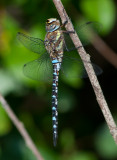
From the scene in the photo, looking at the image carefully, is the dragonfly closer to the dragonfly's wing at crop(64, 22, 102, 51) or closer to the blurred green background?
the dragonfly's wing at crop(64, 22, 102, 51)

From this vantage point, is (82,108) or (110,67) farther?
(110,67)

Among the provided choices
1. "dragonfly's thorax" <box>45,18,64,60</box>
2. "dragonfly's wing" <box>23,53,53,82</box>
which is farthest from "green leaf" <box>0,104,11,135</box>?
"dragonfly's thorax" <box>45,18,64,60</box>

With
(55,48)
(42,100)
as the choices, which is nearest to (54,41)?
(55,48)

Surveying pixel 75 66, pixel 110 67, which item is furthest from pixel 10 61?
pixel 110 67

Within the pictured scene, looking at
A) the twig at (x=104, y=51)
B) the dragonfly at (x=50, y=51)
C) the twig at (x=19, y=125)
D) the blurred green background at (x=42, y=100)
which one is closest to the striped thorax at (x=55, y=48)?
the dragonfly at (x=50, y=51)

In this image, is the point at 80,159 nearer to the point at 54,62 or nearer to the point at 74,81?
the point at 74,81

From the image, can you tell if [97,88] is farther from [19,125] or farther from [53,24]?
[53,24]

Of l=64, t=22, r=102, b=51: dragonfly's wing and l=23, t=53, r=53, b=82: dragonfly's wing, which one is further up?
l=64, t=22, r=102, b=51: dragonfly's wing
